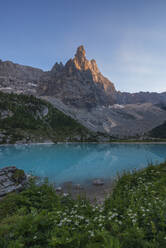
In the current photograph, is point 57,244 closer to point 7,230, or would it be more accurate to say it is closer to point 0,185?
point 7,230

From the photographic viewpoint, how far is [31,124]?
102 metres

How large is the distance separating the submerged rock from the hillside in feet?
220

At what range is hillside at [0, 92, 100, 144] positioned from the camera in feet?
273

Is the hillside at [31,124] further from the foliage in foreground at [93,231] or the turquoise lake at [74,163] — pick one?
the foliage in foreground at [93,231]

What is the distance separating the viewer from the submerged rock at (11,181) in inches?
427

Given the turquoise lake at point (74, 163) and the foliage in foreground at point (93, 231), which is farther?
the turquoise lake at point (74, 163)

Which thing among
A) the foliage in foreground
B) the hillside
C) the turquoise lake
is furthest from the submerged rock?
the hillside

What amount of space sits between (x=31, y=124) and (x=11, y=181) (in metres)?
95.4

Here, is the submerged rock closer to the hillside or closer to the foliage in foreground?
the foliage in foreground

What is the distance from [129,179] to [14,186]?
366 inches

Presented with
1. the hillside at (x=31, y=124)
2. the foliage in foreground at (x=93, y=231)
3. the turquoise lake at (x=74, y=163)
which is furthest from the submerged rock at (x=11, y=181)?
the hillside at (x=31, y=124)

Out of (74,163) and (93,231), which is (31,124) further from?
(93,231)

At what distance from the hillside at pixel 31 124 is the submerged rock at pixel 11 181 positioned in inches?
2638

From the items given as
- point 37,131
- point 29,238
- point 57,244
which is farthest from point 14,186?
point 37,131
